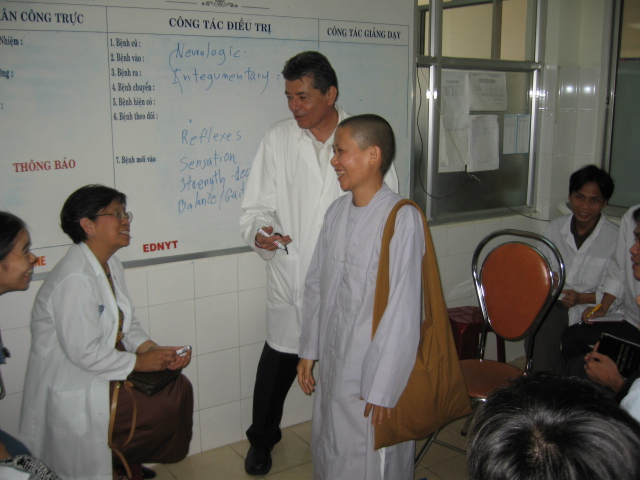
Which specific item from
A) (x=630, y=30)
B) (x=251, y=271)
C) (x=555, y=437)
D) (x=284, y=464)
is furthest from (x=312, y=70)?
(x=630, y=30)

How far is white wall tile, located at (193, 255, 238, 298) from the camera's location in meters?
2.74

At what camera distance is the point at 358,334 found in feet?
6.52

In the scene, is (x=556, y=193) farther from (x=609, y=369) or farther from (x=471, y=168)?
(x=609, y=369)

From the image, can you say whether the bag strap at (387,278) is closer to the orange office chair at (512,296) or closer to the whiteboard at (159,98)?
the orange office chair at (512,296)

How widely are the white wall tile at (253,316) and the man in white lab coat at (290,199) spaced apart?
20cm

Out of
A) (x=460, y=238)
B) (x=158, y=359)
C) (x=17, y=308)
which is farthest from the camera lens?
(x=460, y=238)

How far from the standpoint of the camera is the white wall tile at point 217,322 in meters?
2.78

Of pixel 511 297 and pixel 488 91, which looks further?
pixel 488 91

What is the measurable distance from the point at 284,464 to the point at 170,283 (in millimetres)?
1011

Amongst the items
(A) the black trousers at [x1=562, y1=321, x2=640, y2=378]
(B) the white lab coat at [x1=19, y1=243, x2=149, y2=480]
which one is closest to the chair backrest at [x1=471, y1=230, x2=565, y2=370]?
(A) the black trousers at [x1=562, y1=321, x2=640, y2=378]

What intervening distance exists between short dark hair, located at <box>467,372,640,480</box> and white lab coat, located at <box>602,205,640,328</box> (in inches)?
86.2

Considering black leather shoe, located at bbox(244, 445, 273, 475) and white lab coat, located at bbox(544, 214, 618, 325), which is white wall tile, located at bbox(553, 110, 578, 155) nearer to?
white lab coat, located at bbox(544, 214, 618, 325)

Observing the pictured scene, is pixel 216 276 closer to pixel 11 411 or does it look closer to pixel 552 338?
pixel 11 411

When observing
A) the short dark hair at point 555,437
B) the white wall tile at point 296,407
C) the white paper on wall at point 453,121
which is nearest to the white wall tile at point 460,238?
the white paper on wall at point 453,121
